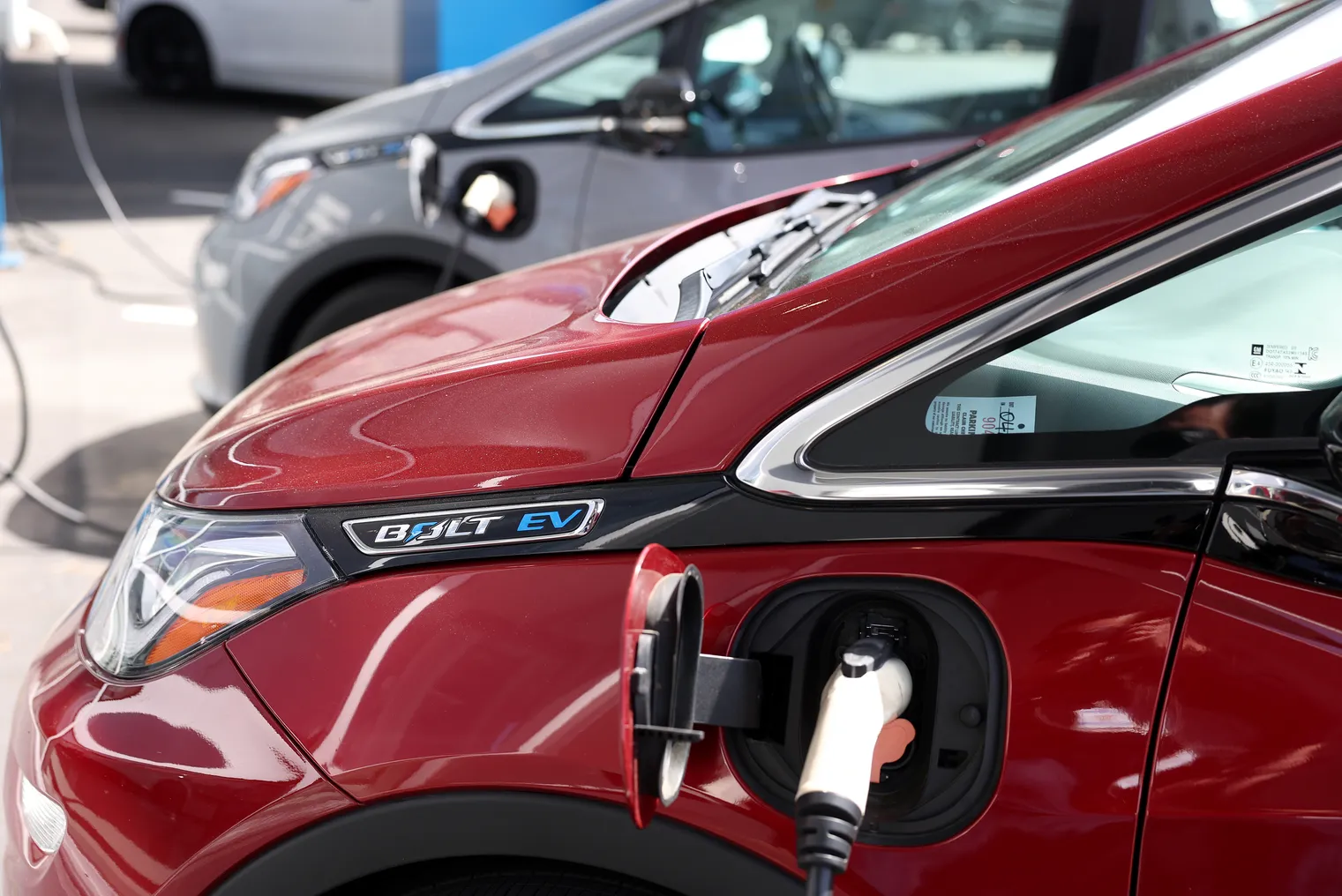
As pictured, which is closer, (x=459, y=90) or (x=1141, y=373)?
(x=1141, y=373)

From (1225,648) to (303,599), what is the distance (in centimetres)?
92

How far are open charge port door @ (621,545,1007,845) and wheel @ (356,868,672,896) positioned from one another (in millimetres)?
143

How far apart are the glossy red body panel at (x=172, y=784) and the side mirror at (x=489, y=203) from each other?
2.27m

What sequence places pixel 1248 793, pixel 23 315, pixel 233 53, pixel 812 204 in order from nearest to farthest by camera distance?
pixel 1248 793 → pixel 812 204 → pixel 23 315 → pixel 233 53

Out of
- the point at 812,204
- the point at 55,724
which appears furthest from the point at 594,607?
the point at 812,204

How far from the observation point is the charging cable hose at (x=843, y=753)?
1.13 meters

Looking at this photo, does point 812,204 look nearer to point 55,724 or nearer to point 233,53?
A: point 55,724

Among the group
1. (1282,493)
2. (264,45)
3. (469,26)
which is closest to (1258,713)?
(1282,493)

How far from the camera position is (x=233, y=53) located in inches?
436

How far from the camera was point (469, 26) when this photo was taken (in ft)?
33.6

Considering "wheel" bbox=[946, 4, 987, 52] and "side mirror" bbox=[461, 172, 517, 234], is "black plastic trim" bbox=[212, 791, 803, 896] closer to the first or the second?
"side mirror" bbox=[461, 172, 517, 234]

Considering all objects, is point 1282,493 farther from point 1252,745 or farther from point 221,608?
point 221,608

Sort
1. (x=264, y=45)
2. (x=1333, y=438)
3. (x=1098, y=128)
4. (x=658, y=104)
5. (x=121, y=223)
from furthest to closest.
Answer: (x=264, y=45), (x=121, y=223), (x=658, y=104), (x=1098, y=128), (x=1333, y=438)

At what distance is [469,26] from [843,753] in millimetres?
9930
